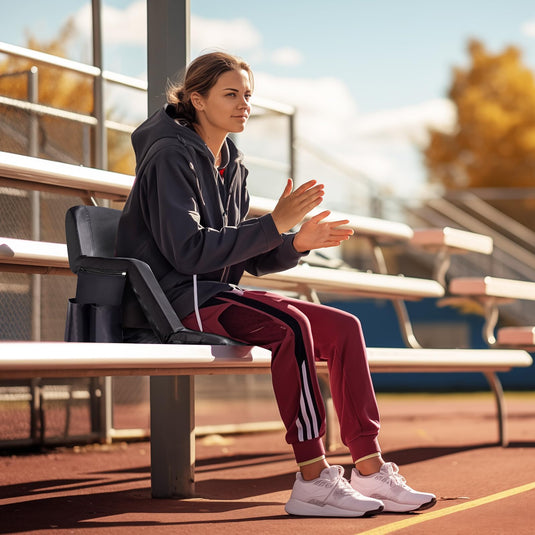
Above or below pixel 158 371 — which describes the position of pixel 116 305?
above

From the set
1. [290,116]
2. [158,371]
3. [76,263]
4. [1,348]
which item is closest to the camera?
[1,348]

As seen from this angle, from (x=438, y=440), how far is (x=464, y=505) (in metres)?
3.30

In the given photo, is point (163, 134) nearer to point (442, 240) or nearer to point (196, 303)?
point (196, 303)

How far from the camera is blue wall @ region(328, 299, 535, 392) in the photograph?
62.8ft

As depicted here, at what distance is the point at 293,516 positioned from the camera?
12.0 ft

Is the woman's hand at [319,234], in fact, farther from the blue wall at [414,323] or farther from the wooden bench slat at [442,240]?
the blue wall at [414,323]

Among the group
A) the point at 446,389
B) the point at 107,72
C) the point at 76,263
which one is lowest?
the point at 446,389

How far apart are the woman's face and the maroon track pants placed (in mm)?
639

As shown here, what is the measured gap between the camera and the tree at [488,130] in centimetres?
2769

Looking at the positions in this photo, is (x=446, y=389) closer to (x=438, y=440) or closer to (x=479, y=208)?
(x=479, y=208)

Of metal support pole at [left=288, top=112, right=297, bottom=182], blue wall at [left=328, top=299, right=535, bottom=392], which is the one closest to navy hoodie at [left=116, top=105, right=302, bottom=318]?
metal support pole at [left=288, top=112, right=297, bottom=182]

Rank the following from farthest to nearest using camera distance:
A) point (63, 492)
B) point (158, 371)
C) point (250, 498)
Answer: point (63, 492)
point (250, 498)
point (158, 371)

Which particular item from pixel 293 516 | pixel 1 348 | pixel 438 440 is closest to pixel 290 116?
pixel 438 440

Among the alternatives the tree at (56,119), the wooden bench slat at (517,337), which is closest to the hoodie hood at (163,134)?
the tree at (56,119)
